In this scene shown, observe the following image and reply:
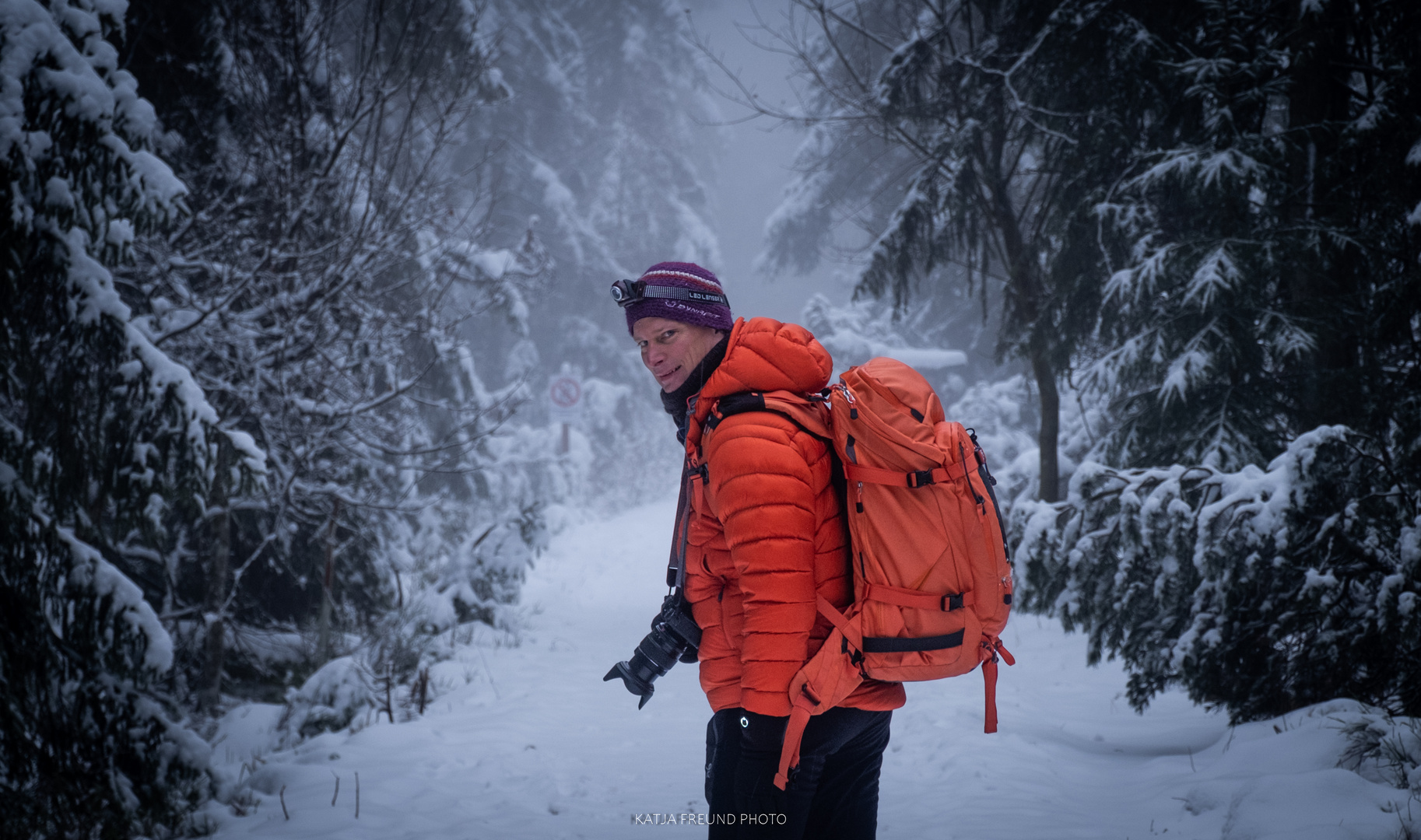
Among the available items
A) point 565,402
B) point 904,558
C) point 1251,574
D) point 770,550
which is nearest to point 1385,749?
point 1251,574

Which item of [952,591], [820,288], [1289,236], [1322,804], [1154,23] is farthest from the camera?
[820,288]

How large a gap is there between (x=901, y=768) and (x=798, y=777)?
266 cm

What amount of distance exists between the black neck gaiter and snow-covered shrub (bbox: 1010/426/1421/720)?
258 centimetres

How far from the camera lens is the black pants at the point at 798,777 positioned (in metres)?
1.61

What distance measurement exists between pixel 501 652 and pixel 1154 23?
7517mm

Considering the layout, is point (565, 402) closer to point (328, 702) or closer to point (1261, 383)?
point (328, 702)

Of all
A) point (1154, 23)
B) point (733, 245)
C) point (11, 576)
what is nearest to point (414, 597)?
point (11, 576)

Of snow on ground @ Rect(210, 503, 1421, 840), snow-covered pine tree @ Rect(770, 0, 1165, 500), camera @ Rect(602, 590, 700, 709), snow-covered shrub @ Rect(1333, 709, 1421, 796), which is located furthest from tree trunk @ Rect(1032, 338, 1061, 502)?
camera @ Rect(602, 590, 700, 709)

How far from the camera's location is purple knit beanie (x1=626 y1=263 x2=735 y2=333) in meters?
1.94

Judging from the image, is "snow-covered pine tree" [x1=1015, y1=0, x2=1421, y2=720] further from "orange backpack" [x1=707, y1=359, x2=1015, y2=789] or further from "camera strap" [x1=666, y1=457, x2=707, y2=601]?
"camera strap" [x1=666, y1=457, x2=707, y2=601]

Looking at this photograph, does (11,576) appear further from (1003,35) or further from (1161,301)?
(1003,35)

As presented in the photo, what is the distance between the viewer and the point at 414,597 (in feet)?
26.3

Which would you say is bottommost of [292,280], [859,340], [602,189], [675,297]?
[675,297]

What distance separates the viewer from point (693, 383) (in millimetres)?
1979
